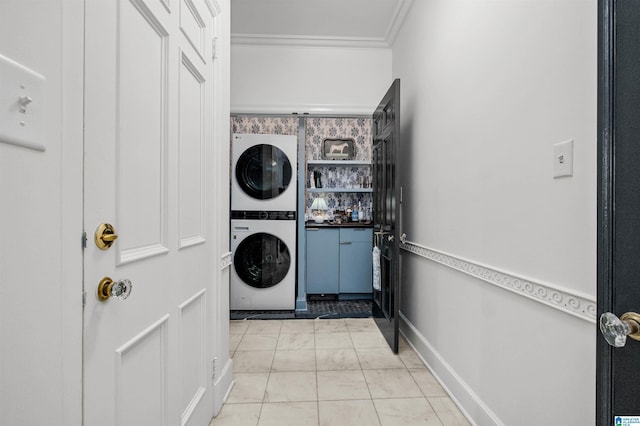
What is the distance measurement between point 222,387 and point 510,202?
5.82 feet

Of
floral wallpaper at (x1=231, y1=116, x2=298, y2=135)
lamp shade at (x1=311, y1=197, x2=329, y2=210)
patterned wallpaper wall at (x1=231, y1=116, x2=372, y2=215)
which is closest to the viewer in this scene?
floral wallpaper at (x1=231, y1=116, x2=298, y2=135)

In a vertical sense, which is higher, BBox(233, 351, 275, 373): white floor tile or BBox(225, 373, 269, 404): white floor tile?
BBox(225, 373, 269, 404): white floor tile

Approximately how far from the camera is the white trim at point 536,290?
1024 millimetres

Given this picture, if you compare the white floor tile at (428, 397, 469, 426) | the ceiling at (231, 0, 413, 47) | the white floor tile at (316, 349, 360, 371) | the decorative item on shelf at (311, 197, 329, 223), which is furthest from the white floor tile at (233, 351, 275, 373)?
the ceiling at (231, 0, 413, 47)

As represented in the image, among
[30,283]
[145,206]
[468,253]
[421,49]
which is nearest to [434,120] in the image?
[421,49]

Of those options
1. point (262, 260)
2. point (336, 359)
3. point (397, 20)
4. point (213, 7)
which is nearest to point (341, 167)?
point (262, 260)

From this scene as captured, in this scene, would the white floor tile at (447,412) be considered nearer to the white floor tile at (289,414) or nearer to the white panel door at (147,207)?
the white floor tile at (289,414)

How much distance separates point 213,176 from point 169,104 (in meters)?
0.56

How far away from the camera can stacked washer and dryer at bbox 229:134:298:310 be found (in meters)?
3.45

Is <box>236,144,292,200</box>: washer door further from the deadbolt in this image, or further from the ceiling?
the deadbolt

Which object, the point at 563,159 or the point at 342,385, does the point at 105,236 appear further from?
the point at 342,385

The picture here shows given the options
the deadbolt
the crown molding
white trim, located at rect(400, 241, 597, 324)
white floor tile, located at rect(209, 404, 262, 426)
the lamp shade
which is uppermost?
the crown molding

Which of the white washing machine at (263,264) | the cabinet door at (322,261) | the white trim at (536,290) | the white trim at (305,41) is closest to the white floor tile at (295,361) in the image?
the white washing machine at (263,264)

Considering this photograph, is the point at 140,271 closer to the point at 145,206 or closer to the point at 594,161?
the point at 145,206
